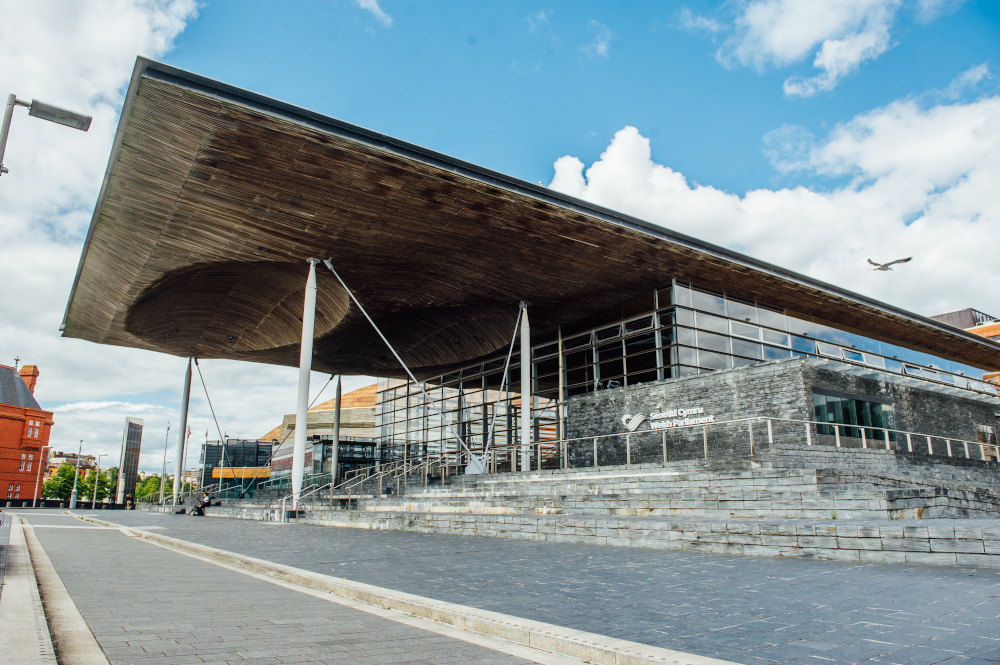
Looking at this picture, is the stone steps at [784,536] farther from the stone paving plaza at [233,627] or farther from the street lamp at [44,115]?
the street lamp at [44,115]

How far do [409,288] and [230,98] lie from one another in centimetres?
1220

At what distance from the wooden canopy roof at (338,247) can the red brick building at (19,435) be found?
176 ft

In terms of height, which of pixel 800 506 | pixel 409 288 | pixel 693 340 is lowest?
pixel 800 506

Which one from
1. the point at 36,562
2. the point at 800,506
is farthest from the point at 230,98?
the point at 800,506

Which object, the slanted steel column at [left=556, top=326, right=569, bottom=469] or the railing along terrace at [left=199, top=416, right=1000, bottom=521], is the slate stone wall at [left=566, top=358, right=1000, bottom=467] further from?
the slanted steel column at [left=556, top=326, right=569, bottom=469]

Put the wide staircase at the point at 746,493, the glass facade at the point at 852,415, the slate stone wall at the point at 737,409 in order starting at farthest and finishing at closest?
the glass facade at the point at 852,415 < the slate stone wall at the point at 737,409 < the wide staircase at the point at 746,493

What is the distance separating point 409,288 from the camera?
26.0 metres

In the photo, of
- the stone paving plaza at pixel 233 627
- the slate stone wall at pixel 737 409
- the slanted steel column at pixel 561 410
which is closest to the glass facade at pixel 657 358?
the slanted steel column at pixel 561 410

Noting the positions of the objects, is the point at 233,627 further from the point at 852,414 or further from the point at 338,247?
the point at 852,414

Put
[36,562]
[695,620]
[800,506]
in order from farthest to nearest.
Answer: [800,506] < [36,562] < [695,620]

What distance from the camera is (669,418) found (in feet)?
73.7

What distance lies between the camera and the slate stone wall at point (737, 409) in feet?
63.1

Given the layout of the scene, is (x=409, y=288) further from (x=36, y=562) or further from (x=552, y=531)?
(x=36, y=562)

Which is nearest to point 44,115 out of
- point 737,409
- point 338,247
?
point 338,247
